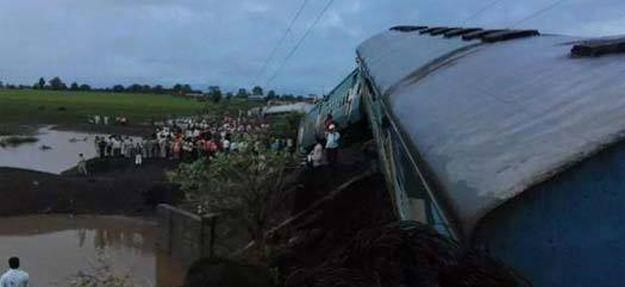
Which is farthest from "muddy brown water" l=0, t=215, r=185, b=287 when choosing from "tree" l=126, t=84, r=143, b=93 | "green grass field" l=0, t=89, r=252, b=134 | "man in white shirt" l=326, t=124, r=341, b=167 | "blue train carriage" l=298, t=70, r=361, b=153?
"tree" l=126, t=84, r=143, b=93

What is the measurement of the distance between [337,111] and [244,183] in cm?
926

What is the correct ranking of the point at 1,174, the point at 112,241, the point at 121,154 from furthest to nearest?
the point at 121,154 → the point at 1,174 → the point at 112,241

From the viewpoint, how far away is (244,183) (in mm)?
17531

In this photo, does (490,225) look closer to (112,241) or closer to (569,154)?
(569,154)

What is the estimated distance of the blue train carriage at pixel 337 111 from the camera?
23.8 meters

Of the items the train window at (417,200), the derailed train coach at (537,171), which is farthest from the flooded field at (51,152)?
the derailed train coach at (537,171)

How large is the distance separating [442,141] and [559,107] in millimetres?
740

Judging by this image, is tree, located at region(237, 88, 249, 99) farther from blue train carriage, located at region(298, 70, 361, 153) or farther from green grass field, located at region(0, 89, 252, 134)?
blue train carriage, located at region(298, 70, 361, 153)

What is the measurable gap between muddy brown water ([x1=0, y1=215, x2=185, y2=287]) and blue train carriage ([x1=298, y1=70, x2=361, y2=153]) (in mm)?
5849

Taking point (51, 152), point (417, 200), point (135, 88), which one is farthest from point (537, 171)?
point (135, 88)

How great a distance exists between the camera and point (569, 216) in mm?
4309

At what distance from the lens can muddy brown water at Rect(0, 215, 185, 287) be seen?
2341 centimetres

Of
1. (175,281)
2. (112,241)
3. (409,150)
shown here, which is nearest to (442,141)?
(409,150)

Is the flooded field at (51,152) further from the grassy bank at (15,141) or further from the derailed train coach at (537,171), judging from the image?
the derailed train coach at (537,171)
